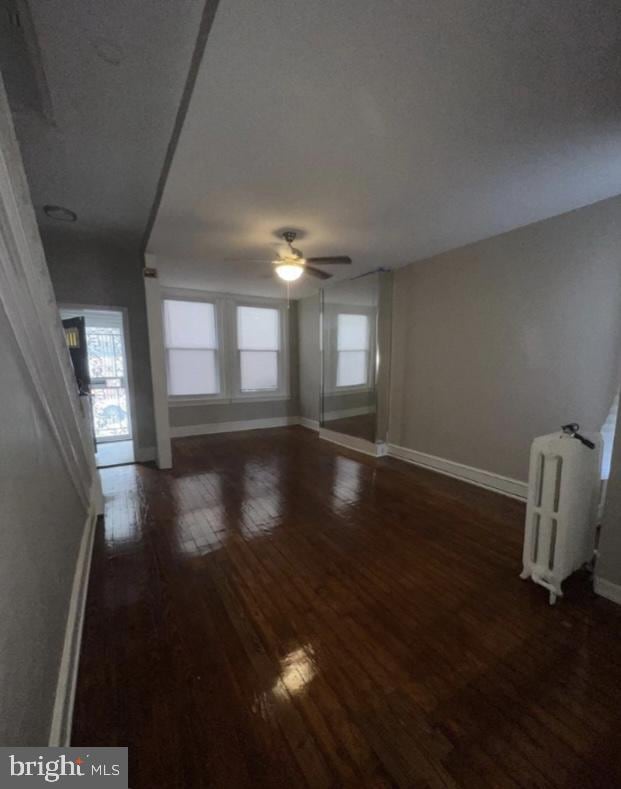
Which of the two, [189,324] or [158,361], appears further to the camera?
[189,324]

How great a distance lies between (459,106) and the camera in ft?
4.97

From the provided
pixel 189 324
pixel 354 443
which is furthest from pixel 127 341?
pixel 354 443

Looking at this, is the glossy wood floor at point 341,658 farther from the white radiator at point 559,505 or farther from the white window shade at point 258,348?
the white window shade at point 258,348

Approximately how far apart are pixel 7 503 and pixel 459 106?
2406 mm

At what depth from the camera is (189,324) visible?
5.31m

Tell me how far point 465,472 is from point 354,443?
5.52 ft

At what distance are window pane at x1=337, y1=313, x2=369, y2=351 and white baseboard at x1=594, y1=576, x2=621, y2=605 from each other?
3.58m

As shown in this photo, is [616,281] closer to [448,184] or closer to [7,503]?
[448,184]

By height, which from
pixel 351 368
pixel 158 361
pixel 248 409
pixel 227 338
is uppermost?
pixel 227 338

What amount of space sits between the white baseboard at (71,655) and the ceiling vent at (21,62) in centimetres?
248

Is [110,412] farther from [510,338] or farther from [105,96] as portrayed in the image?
[510,338]

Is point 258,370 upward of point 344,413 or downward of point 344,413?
upward

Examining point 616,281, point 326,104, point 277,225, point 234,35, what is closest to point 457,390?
point 616,281

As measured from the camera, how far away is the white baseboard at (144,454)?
4.14 meters
